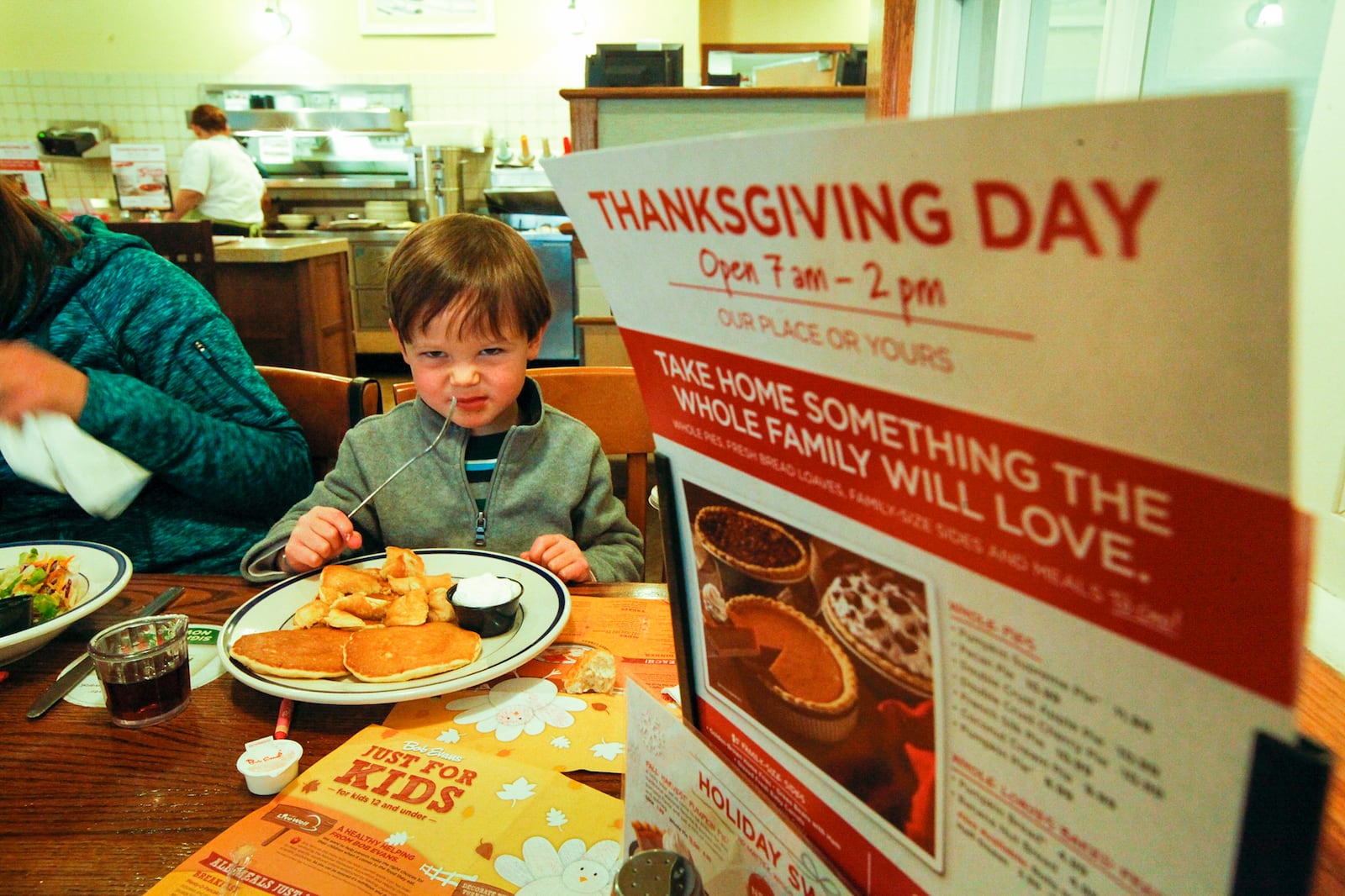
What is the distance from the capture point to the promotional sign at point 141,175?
3.53m

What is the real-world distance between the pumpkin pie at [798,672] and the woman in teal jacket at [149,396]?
1.11m

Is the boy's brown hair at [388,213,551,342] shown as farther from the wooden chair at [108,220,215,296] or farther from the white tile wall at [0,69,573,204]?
the white tile wall at [0,69,573,204]

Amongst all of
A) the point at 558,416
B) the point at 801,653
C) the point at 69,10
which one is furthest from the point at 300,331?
the point at 69,10

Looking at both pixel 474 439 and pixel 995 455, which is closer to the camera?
pixel 995 455

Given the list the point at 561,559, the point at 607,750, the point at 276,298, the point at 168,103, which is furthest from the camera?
the point at 168,103

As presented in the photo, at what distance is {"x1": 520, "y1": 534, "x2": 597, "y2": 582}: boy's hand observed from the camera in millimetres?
1033

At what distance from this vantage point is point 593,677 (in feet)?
2.49

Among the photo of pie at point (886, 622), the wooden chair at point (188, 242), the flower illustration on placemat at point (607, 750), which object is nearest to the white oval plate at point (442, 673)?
the flower illustration on placemat at point (607, 750)

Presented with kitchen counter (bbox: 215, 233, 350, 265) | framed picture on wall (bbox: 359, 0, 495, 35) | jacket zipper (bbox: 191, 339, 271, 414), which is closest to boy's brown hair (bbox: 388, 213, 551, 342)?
jacket zipper (bbox: 191, 339, 271, 414)

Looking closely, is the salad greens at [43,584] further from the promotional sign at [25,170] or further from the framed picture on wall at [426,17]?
the framed picture on wall at [426,17]

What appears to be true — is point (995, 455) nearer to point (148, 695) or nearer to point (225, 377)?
point (148, 695)

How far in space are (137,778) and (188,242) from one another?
2.60 metres

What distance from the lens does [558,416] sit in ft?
4.56

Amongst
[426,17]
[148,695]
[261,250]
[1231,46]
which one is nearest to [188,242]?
[261,250]
